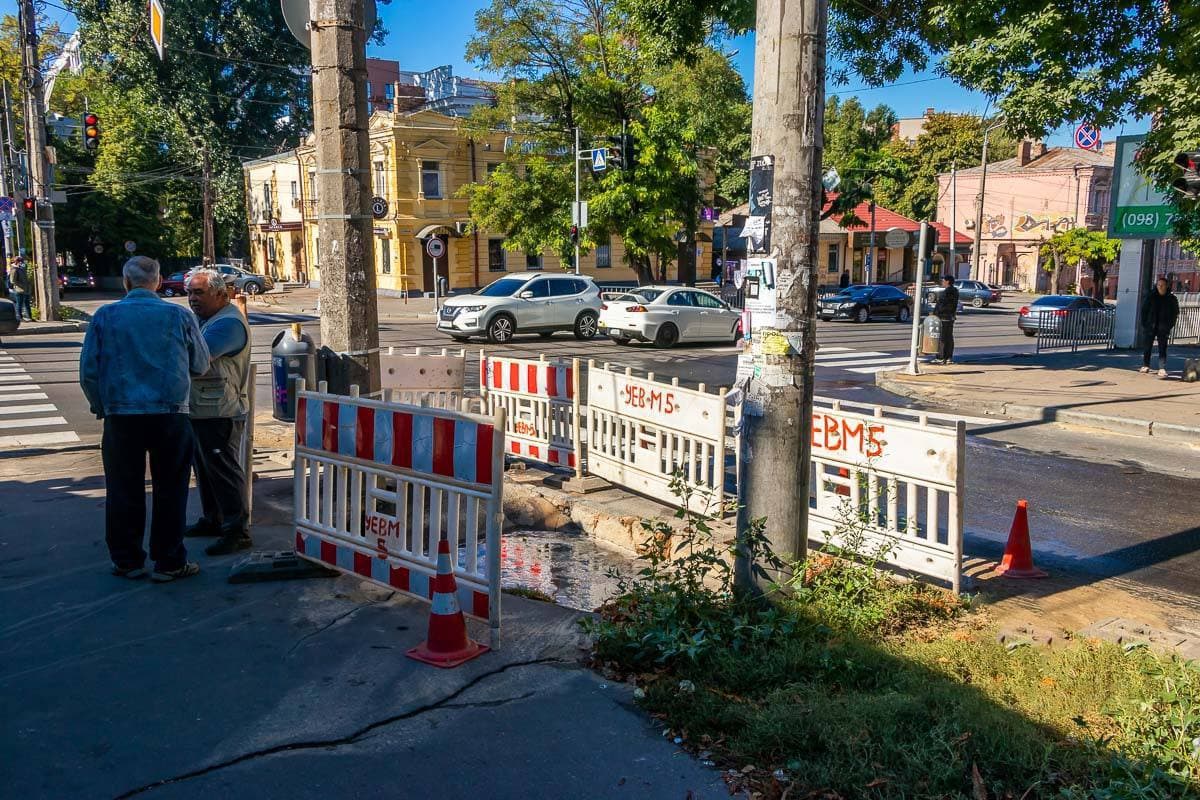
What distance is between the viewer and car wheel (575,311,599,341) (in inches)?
967

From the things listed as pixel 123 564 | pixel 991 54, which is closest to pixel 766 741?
pixel 123 564

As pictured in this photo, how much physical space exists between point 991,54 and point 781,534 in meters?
10.2

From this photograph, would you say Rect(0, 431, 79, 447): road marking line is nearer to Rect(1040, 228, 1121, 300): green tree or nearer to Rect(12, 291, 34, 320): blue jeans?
Rect(12, 291, 34, 320): blue jeans

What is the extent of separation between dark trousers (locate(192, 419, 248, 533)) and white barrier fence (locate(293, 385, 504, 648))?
59 cm

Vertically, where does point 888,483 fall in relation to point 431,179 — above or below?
below

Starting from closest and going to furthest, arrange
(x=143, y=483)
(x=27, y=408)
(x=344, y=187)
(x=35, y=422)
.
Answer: (x=143, y=483), (x=344, y=187), (x=35, y=422), (x=27, y=408)

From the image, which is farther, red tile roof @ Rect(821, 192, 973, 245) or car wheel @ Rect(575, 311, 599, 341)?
red tile roof @ Rect(821, 192, 973, 245)

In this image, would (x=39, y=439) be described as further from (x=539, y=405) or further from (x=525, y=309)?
(x=525, y=309)

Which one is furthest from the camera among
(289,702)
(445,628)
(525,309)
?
(525,309)

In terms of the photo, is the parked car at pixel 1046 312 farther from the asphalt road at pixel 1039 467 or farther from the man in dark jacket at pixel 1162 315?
the man in dark jacket at pixel 1162 315

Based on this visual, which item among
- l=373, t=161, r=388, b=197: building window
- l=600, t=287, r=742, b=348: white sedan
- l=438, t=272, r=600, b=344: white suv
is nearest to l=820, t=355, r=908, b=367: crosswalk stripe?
l=600, t=287, r=742, b=348: white sedan

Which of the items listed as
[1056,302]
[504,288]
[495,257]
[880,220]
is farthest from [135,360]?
[880,220]

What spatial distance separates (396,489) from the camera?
5324 millimetres

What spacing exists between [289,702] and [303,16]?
4806mm
